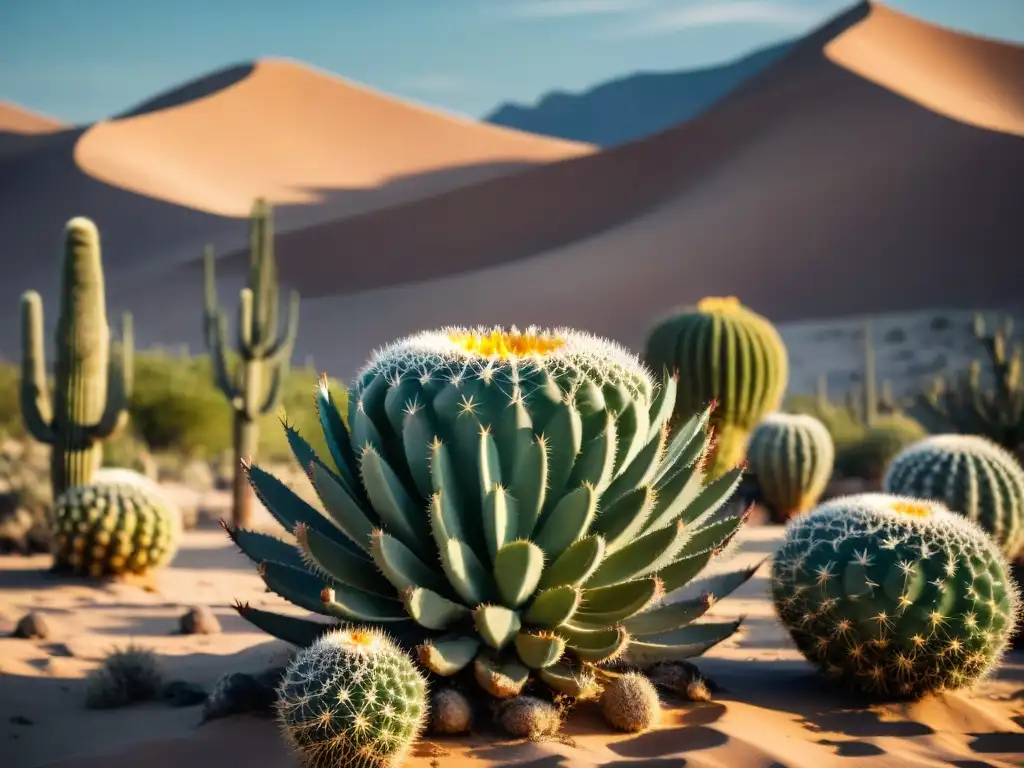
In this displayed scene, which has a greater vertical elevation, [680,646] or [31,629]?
[680,646]

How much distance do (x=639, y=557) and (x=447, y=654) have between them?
31.3 inches

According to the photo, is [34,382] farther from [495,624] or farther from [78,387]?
[495,624]

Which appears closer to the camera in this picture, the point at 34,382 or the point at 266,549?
the point at 266,549

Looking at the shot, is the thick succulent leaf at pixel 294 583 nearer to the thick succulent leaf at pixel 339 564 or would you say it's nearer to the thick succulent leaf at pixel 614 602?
the thick succulent leaf at pixel 339 564

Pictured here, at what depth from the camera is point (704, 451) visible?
192 inches

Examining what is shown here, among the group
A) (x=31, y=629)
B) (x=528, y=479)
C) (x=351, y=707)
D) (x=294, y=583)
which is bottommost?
(x=31, y=629)

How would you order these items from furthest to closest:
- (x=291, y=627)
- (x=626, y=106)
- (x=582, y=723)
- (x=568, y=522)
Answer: (x=626, y=106), (x=291, y=627), (x=582, y=723), (x=568, y=522)

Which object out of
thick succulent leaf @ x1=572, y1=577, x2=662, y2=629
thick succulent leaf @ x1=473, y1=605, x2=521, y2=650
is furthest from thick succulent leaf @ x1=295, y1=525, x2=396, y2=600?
thick succulent leaf @ x1=572, y1=577, x2=662, y2=629

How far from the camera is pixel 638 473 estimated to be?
14.8 feet

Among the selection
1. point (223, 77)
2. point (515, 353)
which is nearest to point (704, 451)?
point (515, 353)

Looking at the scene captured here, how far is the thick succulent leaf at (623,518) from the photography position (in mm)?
4328

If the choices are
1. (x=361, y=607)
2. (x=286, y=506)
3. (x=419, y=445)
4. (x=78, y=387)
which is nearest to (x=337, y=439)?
(x=286, y=506)

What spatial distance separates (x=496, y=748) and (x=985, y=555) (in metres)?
2.35

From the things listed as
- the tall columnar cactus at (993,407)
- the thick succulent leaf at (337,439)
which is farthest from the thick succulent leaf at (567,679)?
the tall columnar cactus at (993,407)
